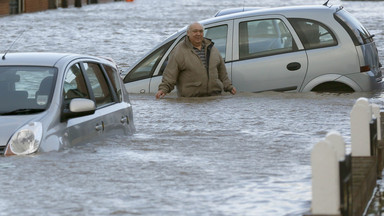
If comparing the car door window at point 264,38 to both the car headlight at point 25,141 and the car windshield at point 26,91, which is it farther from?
the car headlight at point 25,141


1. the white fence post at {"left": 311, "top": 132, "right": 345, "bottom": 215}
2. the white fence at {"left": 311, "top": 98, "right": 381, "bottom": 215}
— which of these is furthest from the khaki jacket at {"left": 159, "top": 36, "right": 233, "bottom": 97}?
the white fence post at {"left": 311, "top": 132, "right": 345, "bottom": 215}

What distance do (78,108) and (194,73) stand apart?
602cm

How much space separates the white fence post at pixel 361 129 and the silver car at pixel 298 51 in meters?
6.44

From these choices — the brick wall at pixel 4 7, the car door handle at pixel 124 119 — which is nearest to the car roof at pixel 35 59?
the car door handle at pixel 124 119

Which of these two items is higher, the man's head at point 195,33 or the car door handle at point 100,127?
the man's head at point 195,33

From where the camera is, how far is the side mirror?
997 centimetres

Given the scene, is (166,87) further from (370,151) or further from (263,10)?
(370,151)

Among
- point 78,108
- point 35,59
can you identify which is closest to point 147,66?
point 35,59

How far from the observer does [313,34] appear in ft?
51.5

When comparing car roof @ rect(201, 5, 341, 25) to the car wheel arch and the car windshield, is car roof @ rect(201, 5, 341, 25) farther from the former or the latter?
the car windshield

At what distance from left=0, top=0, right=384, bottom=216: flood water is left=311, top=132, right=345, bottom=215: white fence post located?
114 centimetres

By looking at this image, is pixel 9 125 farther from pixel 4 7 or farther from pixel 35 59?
pixel 4 7

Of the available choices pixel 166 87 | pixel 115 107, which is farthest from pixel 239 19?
pixel 115 107

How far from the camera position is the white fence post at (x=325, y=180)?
6422 mm
